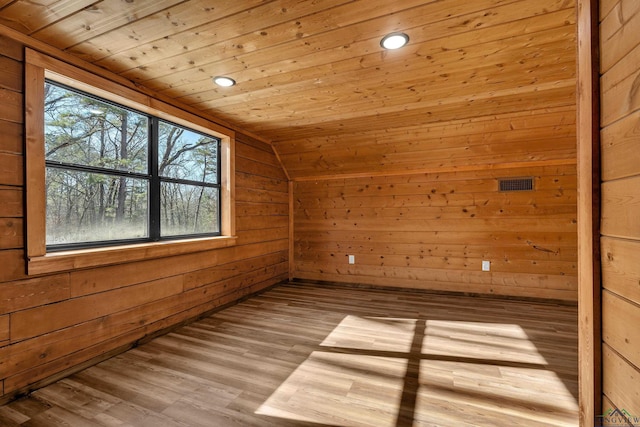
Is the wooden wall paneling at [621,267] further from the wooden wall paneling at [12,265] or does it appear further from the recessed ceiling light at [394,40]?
the wooden wall paneling at [12,265]

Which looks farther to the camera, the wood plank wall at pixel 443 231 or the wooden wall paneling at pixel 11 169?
the wood plank wall at pixel 443 231

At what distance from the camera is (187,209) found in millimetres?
2947

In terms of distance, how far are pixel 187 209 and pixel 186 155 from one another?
56 cm

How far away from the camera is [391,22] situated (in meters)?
1.60

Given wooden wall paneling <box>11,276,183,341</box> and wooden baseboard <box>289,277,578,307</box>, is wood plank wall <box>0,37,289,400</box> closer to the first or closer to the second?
wooden wall paneling <box>11,276,183,341</box>

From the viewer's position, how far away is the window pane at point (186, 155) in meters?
2.69

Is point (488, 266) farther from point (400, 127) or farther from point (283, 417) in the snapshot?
point (283, 417)

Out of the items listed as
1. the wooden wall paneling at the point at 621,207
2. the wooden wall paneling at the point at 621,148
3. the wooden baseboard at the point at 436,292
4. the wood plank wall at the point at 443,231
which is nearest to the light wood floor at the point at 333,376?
the wooden baseboard at the point at 436,292

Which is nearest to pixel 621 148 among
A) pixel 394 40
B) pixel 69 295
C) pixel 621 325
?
pixel 621 325

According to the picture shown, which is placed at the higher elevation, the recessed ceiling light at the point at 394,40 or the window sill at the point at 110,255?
the recessed ceiling light at the point at 394,40

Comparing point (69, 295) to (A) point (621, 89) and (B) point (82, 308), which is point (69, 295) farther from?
(A) point (621, 89)

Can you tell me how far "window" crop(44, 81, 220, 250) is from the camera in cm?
Result: 196

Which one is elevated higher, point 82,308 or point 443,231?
point 443,231

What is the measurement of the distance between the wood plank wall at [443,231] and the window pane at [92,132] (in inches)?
97.3
